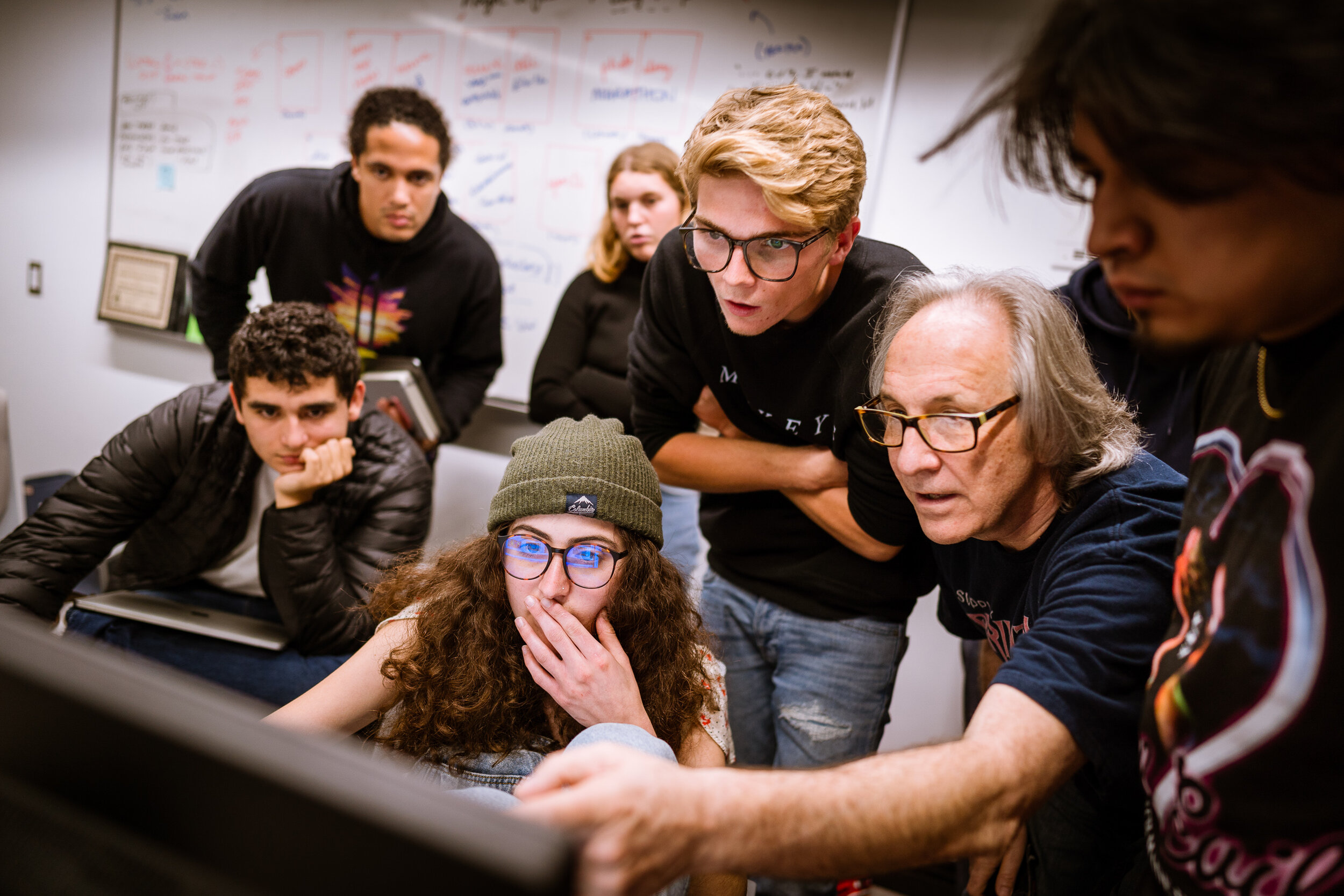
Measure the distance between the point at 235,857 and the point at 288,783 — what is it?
0.19 feet

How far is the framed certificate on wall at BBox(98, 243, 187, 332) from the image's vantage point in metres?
3.87

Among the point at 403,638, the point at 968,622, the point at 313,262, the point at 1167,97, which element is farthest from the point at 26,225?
the point at 1167,97

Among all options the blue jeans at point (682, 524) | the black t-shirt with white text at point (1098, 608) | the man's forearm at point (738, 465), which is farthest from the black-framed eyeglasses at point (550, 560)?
the blue jeans at point (682, 524)

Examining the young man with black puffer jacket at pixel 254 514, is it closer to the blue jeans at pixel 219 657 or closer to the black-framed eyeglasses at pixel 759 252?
the blue jeans at pixel 219 657

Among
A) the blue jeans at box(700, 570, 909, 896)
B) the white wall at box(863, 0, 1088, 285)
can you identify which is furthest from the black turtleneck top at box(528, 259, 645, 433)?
the blue jeans at box(700, 570, 909, 896)

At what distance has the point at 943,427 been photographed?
1104mm

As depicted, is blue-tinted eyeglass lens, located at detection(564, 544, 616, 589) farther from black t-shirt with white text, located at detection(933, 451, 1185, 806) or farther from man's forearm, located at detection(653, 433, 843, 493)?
black t-shirt with white text, located at detection(933, 451, 1185, 806)

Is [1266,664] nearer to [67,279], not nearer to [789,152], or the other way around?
[789,152]

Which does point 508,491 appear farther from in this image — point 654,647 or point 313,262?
point 313,262

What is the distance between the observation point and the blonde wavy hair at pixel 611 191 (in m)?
2.43

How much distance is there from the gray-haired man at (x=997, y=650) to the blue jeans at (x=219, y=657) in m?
1.20

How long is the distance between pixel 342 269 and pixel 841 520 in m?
1.82

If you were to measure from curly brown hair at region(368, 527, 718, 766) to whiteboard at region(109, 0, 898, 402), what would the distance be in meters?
1.91

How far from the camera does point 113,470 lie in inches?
71.3
